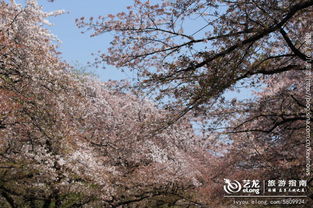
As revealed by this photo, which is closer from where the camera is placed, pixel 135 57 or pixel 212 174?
pixel 135 57

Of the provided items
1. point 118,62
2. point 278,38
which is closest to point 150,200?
point 118,62

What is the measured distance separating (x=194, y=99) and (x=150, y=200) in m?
6.62

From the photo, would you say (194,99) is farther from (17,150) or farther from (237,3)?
(17,150)

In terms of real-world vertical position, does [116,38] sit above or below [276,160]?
above

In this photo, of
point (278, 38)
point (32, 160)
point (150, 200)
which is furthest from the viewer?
point (150, 200)

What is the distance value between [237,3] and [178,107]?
8.03 feet

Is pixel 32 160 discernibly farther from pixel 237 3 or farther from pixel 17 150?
pixel 237 3

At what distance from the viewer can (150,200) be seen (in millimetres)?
11633

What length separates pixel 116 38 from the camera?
6.72m

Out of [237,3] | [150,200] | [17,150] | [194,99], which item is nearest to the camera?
[237,3]

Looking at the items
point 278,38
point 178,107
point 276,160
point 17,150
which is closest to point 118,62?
point 178,107

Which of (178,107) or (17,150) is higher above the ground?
(178,107)

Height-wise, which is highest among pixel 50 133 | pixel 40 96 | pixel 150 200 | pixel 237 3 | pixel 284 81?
pixel 284 81

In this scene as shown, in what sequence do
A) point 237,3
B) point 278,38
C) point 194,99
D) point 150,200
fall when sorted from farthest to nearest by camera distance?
1. point 150,200
2. point 278,38
3. point 194,99
4. point 237,3
